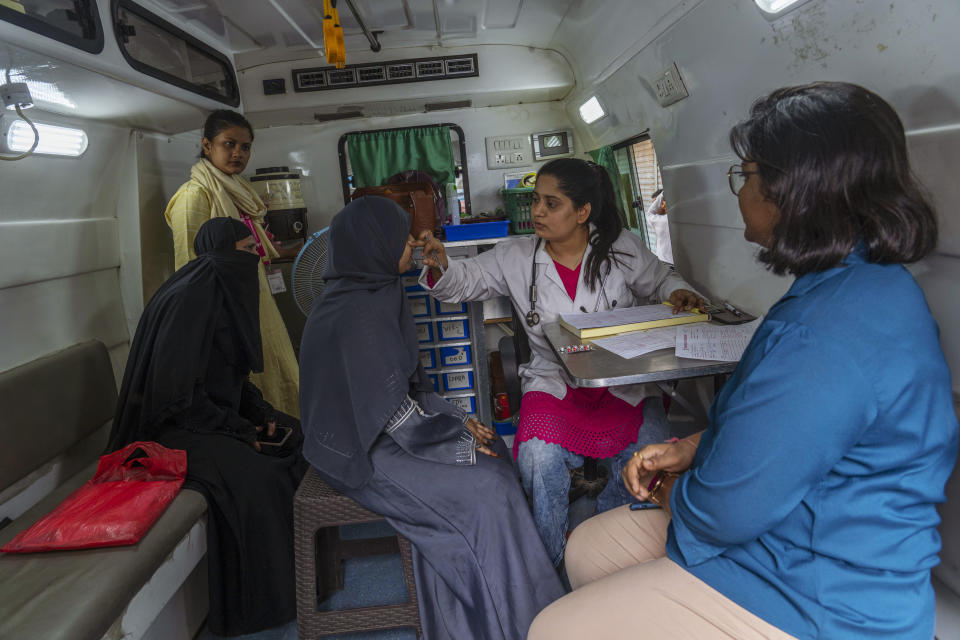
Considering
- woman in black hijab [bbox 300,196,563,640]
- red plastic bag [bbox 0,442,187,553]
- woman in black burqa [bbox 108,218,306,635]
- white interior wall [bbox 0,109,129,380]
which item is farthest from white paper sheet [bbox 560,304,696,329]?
white interior wall [bbox 0,109,129,380]

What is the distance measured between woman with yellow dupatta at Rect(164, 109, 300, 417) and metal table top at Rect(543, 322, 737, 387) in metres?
2.00

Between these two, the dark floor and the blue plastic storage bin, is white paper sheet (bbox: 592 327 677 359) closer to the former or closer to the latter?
the dark floor

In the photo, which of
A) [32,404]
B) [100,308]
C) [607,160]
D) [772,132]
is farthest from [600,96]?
[32,404]

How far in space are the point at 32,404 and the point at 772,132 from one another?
9.08ft

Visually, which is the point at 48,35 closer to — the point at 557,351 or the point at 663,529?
the point at 557,351

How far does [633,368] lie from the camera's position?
70.3 inches

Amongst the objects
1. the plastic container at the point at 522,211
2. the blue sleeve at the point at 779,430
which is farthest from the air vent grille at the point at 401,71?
the blue sleeve at the point at 779,430

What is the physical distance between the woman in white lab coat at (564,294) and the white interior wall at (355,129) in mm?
2397

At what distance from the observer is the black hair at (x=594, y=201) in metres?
2.70

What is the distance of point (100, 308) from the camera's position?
3.13m

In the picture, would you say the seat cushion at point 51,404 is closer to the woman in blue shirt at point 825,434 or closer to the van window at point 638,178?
the woman in blue shirt at point 825,434

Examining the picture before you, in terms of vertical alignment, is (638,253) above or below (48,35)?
below

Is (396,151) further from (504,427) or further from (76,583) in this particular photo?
(76,583)

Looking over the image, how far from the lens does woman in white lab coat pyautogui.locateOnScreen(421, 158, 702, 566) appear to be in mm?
2391
